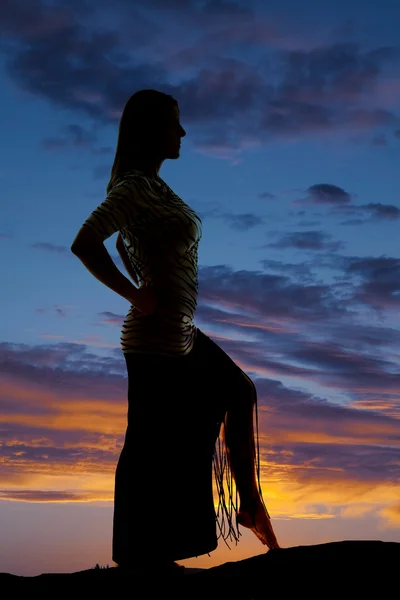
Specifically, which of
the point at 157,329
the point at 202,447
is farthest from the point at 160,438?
the point at 157,329

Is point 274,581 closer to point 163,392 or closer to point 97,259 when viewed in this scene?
point 163,392

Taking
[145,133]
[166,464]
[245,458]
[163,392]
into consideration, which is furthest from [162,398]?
[145,133]

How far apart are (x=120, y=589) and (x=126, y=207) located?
6.67 feet

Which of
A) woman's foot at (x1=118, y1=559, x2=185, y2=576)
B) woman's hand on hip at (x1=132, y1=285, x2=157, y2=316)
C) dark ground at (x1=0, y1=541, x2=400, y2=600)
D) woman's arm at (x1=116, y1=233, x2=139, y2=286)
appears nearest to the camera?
dark ground at (x1=0, y1=541, x2=400, y2=600)

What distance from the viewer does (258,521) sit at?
5117 mm

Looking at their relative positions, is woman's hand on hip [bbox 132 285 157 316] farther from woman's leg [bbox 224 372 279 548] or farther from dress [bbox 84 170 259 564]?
woman's leg [bbox 224 372 279 548]

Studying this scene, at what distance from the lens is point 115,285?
4.56 metres

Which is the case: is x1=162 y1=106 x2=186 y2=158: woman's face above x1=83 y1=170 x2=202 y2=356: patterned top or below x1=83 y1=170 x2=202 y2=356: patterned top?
above

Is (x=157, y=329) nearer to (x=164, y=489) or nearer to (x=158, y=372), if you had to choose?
(x=158, y=372)

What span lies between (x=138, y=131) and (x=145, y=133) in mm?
45

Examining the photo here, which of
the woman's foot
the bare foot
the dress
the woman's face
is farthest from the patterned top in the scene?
the woman's foot

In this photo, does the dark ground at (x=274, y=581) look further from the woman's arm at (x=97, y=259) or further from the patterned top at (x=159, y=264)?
the woman's arm at (x=97, y=259)

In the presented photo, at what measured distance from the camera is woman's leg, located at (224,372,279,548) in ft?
16.8

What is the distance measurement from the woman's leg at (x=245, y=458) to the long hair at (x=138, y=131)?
1467 millimetres
